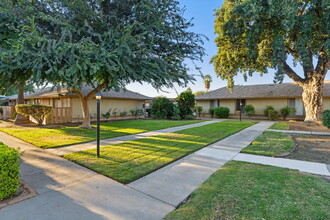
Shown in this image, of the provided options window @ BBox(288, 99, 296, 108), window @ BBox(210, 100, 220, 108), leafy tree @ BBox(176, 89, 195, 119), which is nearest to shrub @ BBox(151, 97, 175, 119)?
leafy tree @ BBox(176, 89, 195, 119)

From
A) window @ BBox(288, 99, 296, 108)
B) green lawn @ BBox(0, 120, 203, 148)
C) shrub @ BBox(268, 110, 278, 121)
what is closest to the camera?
green lawn @ BBox(0, 120, 203, 148)

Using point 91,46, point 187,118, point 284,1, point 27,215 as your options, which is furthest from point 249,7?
point 27,215

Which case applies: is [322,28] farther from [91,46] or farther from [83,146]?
[83,146]

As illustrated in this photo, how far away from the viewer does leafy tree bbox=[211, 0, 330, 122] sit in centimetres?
1060

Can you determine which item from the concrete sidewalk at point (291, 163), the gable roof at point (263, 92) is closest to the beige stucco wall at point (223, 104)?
the gable roof at point (263, 92)

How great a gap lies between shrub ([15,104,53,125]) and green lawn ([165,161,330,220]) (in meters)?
13.4

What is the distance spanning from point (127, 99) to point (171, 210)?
17556 millimetres

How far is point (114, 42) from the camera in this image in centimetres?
692

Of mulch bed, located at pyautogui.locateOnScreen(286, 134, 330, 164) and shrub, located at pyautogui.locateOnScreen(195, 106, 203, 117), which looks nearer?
mulch bed, located at pyautogui.locateOnScreen(286, 134, 330, 164)

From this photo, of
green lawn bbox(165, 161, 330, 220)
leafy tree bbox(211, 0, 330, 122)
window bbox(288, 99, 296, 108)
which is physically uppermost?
leafy tree bbox(211, 0, 330, 122)

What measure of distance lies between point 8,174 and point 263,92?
2332 centimetres

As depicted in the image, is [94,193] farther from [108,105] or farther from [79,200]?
[108,105]

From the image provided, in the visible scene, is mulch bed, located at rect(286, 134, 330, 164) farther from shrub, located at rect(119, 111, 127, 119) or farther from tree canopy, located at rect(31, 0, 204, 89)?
shrub, located at rect(119, 111, 127, 119)

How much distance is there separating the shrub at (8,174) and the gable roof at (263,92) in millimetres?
21506
